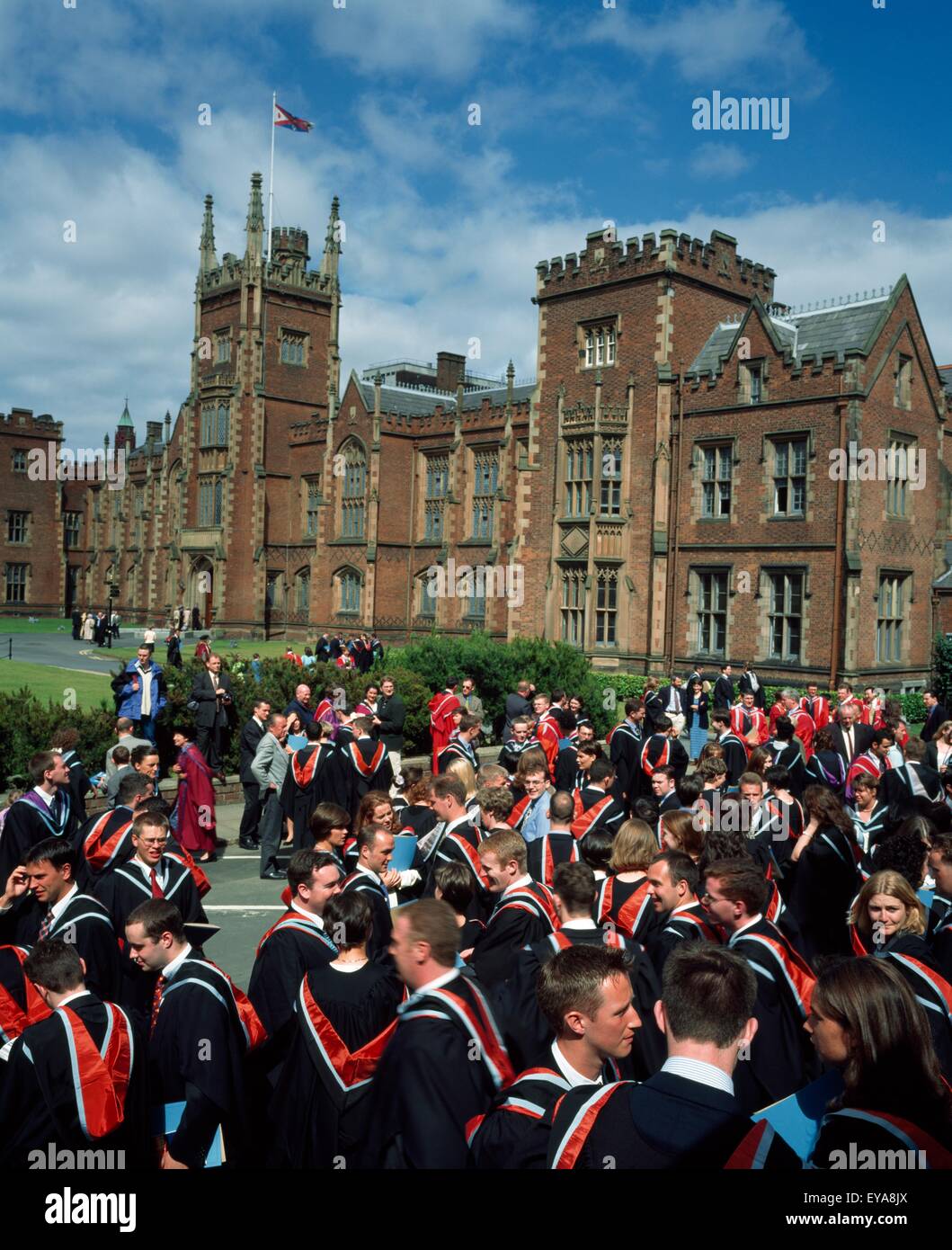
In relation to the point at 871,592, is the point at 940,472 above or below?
above

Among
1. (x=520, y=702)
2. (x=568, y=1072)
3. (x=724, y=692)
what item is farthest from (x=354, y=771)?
(x=724, y=692)

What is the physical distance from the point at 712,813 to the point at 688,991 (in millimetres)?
5869

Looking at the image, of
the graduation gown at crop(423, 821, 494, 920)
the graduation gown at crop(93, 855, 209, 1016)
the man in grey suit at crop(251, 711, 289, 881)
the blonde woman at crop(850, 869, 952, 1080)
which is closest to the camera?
the blonde woman at crop(850, 869, 952, 1080)

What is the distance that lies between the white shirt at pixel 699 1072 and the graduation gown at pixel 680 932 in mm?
2205

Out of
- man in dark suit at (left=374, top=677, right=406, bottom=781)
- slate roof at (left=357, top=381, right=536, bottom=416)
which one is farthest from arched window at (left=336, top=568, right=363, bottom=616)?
man in dark suit at (left=374, top=677, right=406, bottom=781)

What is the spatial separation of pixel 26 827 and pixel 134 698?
634 cm

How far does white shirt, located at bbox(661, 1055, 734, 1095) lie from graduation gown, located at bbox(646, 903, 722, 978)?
220cm

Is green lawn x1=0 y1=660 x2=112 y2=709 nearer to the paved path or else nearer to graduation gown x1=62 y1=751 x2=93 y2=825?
the paved path

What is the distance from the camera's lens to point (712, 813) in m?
8.81

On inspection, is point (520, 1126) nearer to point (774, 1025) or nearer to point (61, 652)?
point (774, 1025)

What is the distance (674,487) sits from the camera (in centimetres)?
3012

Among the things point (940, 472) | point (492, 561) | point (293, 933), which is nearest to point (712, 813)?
point (293, 933)

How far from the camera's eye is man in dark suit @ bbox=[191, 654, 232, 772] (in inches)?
553
